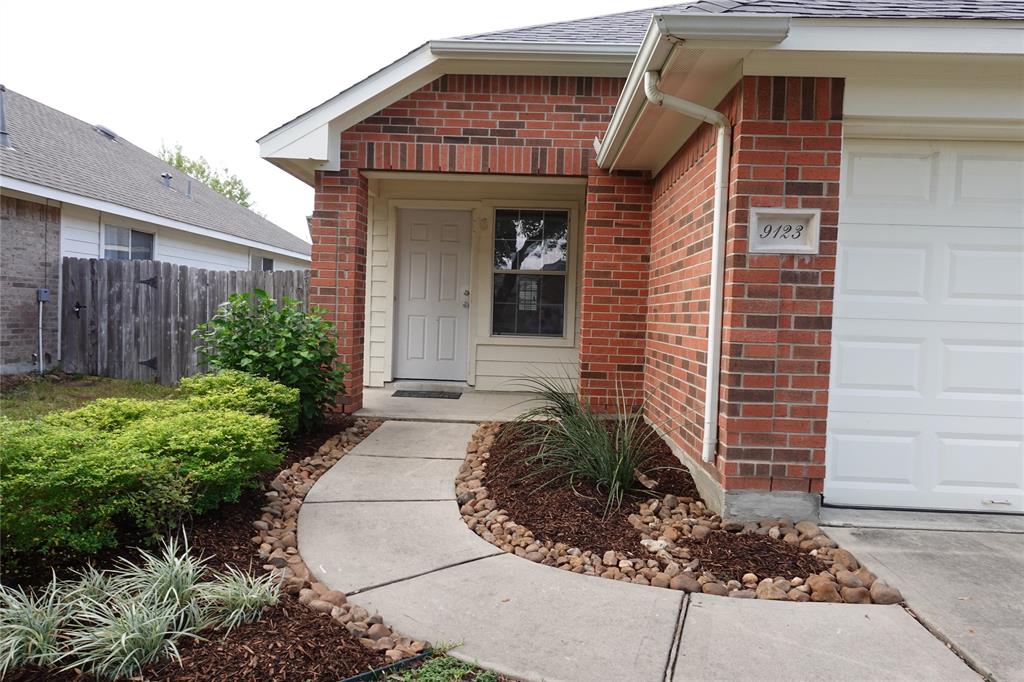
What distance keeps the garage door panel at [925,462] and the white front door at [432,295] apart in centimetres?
512

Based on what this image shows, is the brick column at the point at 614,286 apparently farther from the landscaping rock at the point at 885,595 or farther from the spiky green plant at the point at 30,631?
the spiky green plant at the point at 30,631

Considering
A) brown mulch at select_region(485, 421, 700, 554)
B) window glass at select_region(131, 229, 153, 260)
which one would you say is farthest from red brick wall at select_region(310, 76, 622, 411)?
window glass at select_region(131, 229, 153, 260)

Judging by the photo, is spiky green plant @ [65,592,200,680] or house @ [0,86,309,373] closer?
spiky green plant @ [65,592,200,680]

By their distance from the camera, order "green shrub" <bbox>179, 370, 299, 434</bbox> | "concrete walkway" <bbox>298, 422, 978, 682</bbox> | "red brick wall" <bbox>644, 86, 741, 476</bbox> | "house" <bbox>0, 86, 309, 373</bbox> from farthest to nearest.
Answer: "house" <bbox>0, 86, 309, 373</bbox>
"green shrub" <bbox>179, 370, 299, 434</bbox>
"red brick wall" <bbox>644, 86, 741, 476</bbox>
"concrete walkway" <bbox>298, 422, 978, 682</bbox>

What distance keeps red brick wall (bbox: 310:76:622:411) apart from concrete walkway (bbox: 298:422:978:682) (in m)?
3.29

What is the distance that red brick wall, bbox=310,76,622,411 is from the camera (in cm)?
604

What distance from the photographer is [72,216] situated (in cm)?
988

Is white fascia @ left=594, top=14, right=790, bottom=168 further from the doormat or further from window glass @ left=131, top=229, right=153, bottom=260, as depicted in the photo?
window glass @ left=131, top=229, right=153, bottom=260

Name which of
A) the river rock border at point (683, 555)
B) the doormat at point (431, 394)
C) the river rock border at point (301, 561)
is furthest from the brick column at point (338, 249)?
the river rock border at point (683, 555)

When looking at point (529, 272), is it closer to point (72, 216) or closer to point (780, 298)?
point (780, 298)

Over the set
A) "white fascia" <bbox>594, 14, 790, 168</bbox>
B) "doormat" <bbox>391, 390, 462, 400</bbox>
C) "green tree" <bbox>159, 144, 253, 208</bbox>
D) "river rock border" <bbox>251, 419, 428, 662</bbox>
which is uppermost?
"green tree" <bbox>159, 144, 253, 208</bbox>

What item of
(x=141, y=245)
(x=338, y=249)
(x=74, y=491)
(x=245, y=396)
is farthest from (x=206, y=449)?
(x=141, y=245)

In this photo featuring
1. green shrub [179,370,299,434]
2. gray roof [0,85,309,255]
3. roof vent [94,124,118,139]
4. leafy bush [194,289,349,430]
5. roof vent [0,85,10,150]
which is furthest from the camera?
roof vent [94,124,118,139]

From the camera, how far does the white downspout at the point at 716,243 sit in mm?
3533
